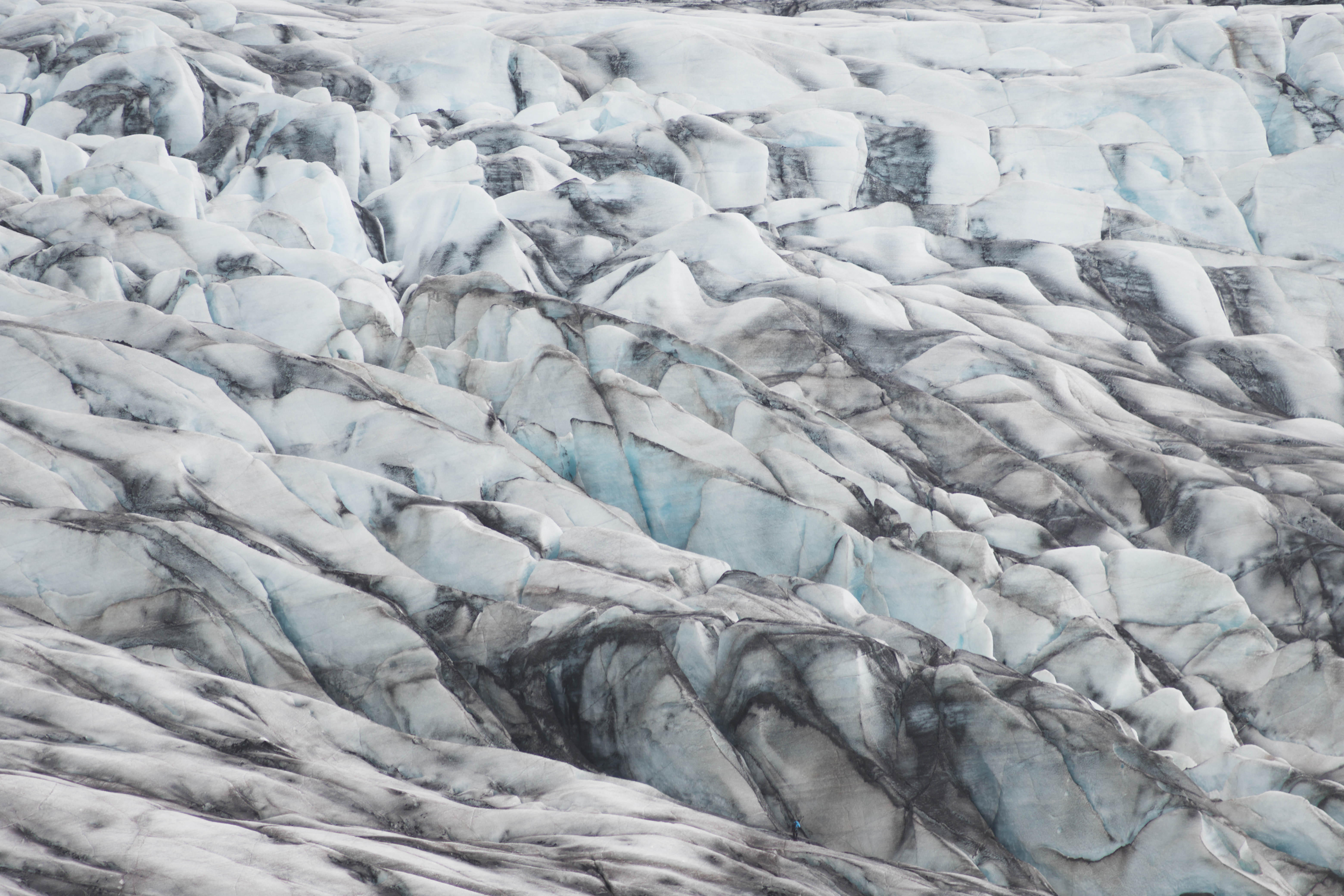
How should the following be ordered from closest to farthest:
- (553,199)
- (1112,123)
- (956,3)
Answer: (553,199) → (1112,123) → (956,3)

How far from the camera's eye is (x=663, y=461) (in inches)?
669

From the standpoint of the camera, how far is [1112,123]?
111 feet

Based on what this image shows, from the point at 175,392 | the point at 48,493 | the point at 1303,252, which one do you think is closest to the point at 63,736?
the point at 48,493

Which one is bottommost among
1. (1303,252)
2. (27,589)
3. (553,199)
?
(1303,252)

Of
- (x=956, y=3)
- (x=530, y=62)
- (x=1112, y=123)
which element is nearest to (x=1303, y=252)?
(x=1112, y=123)

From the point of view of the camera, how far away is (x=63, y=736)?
818 cm

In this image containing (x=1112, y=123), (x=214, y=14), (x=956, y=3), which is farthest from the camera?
(x=956, y=3)

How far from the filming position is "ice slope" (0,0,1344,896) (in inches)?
368

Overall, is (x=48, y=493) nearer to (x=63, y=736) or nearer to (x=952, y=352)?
(x=63, y=736)

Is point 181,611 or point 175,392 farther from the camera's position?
point 175,392

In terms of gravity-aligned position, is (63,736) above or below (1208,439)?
above

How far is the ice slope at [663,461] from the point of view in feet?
30.6

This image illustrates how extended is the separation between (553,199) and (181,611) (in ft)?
64.0

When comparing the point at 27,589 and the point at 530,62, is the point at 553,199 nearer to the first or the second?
the point at 530,62
